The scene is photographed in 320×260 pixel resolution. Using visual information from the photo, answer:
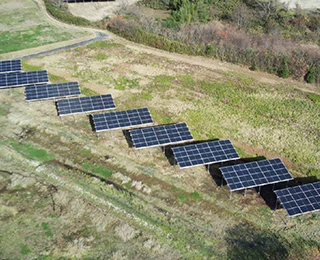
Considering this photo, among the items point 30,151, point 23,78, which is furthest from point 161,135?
point 23,78


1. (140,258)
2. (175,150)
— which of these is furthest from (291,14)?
(140,258)

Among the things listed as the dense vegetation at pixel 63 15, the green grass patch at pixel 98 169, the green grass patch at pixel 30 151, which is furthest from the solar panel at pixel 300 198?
the dense vegetation at pixel 63 15

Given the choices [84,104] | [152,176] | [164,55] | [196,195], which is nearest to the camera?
[196,195]

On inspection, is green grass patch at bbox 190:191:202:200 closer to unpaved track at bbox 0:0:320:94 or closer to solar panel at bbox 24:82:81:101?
solar panel at bbox 24:82:81:101

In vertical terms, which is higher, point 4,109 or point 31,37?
point 4,109

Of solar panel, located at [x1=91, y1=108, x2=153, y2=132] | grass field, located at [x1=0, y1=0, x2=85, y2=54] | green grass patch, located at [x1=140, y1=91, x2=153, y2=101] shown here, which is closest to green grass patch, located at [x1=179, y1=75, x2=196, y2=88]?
A: green grass patch, located at [x1=140, y1=91, x2=153, y2=101]

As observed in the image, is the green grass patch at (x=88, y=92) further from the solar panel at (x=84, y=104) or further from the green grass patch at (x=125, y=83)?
the solar panel at (x=84, y=104)

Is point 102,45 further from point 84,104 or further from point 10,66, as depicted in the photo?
point 84,104
